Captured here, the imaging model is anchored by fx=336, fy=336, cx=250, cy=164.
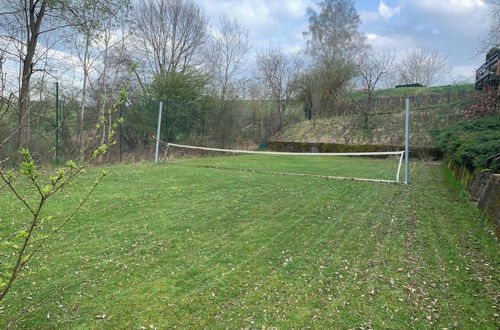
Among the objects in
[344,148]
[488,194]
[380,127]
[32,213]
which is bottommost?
[488,194]

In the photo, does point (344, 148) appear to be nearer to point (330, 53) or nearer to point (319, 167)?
point (319, 167)

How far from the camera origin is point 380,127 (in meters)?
19.2

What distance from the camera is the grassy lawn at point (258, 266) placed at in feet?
7.88

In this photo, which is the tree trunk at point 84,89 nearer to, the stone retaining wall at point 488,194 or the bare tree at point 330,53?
the stone retaining wall at point 488,194

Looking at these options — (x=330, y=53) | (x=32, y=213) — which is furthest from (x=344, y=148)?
(x=32, y=213)

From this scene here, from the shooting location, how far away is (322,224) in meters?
4.71

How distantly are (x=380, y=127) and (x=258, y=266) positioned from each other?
17.8 metres

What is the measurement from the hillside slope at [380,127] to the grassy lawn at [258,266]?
13.0 m

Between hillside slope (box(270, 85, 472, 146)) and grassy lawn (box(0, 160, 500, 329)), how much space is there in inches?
512

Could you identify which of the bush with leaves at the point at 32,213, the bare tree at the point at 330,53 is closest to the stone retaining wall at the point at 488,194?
the bush with leaves at the point at 32,213

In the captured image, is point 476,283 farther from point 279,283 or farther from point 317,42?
point 317,42

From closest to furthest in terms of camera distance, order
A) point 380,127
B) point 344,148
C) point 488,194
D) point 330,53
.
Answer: point 488,194, point 344,148, point 380,127, point 330,53

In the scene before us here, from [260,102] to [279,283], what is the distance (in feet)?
66.9

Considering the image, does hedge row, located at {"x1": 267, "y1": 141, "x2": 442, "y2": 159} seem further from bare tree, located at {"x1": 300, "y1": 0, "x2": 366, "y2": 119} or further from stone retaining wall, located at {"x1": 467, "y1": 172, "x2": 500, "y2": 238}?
stone retaining wall, located at {"x1": 467, "y1": 172, "x2": 500, "y2": 238}
